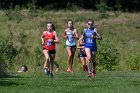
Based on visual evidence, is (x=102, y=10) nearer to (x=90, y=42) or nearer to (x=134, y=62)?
(x=134, y=62)

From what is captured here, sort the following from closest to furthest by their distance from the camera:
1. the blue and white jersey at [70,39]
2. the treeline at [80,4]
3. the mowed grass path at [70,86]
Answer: the mowed grass path at [70,86] < the blue and white jersey at [70,39] < the treeline at [80,4]

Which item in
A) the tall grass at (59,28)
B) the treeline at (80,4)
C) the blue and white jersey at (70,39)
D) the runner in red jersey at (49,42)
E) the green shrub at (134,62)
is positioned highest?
the runner in red jersey at (49,42)

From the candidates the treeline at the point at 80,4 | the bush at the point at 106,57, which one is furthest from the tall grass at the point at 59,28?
the treeline at the point at 80,4

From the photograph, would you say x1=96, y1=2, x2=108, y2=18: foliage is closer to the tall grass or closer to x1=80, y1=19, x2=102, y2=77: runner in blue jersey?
the tall grass

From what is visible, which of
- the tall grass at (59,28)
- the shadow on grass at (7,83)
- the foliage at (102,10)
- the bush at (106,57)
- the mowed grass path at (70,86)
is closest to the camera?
the mowed grass path at (70,86)

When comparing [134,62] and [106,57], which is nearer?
[106,57]

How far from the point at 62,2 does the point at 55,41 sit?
48753 millimetres

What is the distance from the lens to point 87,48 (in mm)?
22281

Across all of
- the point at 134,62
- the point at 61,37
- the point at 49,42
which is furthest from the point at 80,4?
the point at 49,42

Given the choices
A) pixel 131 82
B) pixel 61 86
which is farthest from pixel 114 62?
pixel 61 86

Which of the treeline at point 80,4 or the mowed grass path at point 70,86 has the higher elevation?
the mowed grass path at point 70,86

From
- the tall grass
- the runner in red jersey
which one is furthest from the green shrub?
the runner in red jersey

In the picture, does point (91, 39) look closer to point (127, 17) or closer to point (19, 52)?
point (19, 52)

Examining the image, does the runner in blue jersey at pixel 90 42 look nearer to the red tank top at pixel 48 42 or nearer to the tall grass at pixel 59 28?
the red tank top at pixel 48 42
